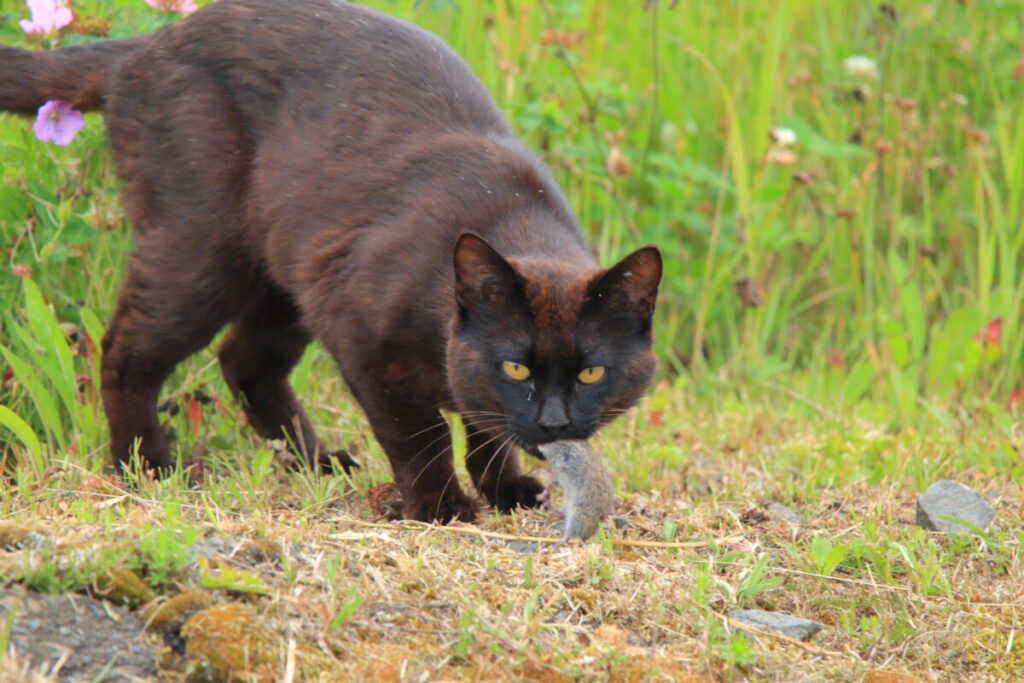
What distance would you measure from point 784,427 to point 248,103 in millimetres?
2234

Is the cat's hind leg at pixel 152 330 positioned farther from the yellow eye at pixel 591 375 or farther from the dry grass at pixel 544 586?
the yellow eye at pixel 591 375

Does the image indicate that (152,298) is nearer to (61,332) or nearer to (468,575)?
(61,332)

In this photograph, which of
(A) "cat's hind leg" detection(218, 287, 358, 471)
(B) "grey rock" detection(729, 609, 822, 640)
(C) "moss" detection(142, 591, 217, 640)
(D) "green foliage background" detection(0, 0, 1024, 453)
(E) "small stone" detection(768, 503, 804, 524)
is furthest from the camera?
(D) "green foliage background" detection(0, 0, 1024, 453)

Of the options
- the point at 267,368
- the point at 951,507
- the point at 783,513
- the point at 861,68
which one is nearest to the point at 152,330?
the point at 267,368

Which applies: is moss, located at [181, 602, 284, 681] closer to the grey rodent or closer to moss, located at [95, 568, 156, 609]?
moss, located at [95, 568, 156, 609]

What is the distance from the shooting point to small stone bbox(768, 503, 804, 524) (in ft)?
10.9

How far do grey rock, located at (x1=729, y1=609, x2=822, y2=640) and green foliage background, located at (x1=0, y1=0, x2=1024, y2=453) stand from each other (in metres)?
1.98

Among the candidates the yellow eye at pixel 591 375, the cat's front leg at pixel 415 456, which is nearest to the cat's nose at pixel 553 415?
the yellow eye at pixel 591 375

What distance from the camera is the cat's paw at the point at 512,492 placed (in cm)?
342

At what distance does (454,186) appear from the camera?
3.29m

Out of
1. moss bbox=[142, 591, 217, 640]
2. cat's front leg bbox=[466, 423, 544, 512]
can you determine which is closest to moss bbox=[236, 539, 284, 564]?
moss bbox=[142, 591, 217, 640]

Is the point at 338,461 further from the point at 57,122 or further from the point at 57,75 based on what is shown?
the point at 57,75

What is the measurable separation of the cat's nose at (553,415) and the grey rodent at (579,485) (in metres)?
0.10

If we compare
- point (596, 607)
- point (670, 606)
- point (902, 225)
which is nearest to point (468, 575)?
point (596, 607)
